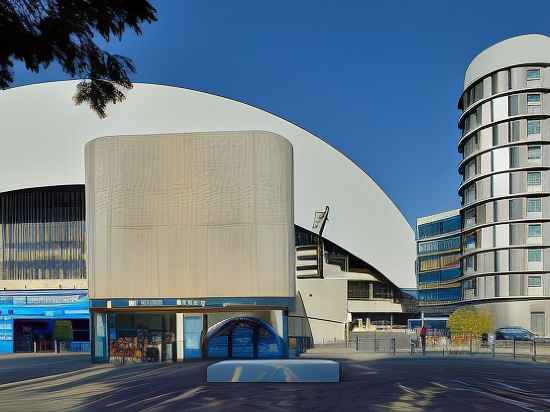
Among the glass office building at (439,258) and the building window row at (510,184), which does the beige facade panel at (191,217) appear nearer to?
the building window row at (510,184)

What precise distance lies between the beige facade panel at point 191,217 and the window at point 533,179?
3883 cm

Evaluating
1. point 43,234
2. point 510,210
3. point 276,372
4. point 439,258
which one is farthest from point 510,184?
point 276,372

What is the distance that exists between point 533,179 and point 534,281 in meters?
9.59

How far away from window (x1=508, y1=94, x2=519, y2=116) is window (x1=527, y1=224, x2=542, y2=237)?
10.9 meters

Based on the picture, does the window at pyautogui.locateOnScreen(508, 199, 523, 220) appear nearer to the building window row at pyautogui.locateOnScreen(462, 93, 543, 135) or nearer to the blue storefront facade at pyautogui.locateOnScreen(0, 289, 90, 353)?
the building window row at pyautogui.locateOnScreen(462, 93, 543, 135)

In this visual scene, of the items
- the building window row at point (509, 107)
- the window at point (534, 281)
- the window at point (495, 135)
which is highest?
the building window row at point (509, 107)

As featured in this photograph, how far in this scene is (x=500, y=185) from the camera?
72.4 m

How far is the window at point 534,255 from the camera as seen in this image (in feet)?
231

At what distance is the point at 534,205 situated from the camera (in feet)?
232

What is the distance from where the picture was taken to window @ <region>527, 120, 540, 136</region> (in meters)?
71.2

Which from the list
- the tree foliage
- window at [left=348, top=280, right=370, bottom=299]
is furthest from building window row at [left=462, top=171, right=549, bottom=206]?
the tree foliage

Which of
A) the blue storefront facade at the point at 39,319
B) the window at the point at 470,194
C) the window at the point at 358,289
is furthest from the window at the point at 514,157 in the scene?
the blue storefront facade at the point at 39,319

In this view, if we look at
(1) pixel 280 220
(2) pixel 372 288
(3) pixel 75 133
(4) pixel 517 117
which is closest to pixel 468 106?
(4) pixel 517 117

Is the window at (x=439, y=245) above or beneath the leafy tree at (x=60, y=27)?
beneath
